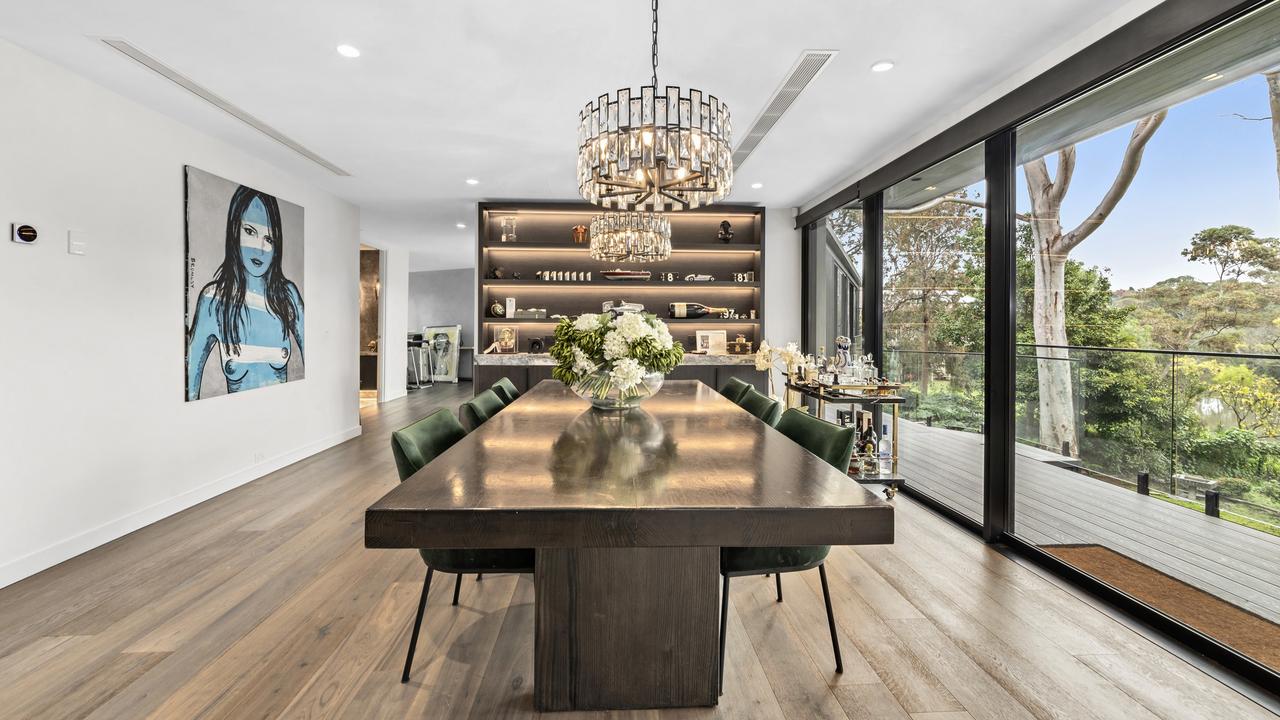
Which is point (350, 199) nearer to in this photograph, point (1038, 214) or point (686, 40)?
point (686, 40)

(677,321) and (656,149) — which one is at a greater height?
(656,149)

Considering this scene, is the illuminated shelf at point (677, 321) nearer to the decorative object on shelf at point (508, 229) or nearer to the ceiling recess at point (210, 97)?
the decorative object on shelf at point (508, 229)

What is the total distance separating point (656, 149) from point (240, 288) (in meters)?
3.65

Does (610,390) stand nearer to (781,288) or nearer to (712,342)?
(712,342)

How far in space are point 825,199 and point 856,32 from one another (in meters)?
3.03

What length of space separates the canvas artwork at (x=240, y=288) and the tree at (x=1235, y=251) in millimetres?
5443

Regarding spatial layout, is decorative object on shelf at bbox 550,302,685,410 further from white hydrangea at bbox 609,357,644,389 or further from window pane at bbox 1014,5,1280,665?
window pane at bbox 1014,5,1280,665

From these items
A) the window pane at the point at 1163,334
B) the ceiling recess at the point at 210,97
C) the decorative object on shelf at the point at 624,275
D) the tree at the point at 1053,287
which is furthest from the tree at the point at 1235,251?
the ceiling recess at the point at 210,97

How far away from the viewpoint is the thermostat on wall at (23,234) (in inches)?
105

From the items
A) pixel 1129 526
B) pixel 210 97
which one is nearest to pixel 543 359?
pixel 210 97

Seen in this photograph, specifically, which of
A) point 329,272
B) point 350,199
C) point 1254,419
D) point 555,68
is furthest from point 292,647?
point 350,199

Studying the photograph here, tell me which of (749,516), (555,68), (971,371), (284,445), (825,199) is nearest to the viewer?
(749,516)

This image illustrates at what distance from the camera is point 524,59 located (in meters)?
2.82

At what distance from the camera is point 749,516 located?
1.18 meters
